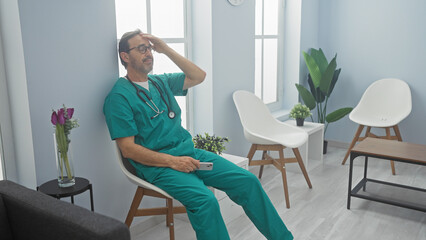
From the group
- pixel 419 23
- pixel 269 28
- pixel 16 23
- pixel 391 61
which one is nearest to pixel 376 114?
pixel 391 61

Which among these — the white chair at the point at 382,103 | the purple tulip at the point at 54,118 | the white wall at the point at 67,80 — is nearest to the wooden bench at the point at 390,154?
the white chair at the point at 382,103

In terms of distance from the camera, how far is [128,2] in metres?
2.54

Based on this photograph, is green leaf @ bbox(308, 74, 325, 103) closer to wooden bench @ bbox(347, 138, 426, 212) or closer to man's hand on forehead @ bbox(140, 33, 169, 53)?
wooden bench @ bbox(347, 138, 426, 212)

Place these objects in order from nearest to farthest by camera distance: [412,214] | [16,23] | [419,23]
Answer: [16,23]
[412,214]
[419,23]

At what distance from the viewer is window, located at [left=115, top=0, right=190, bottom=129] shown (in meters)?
2.54

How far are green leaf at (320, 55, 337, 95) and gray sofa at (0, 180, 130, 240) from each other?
10.4ft

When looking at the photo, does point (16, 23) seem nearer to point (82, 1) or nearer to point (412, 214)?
point (82, 1)

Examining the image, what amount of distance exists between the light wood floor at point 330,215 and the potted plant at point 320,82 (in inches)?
27.0

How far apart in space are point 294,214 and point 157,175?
1211mm

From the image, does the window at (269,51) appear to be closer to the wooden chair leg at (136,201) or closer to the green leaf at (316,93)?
the green leaf at (316,93)

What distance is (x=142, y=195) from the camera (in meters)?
2.22

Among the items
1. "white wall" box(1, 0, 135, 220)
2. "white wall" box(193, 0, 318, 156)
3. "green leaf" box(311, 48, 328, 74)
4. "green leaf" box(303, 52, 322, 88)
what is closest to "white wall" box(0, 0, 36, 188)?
"white wall" box(1, 0, 135, 220)

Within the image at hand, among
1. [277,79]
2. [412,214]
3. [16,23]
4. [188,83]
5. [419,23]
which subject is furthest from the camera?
[277,79]

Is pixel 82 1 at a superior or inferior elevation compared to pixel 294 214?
superior
